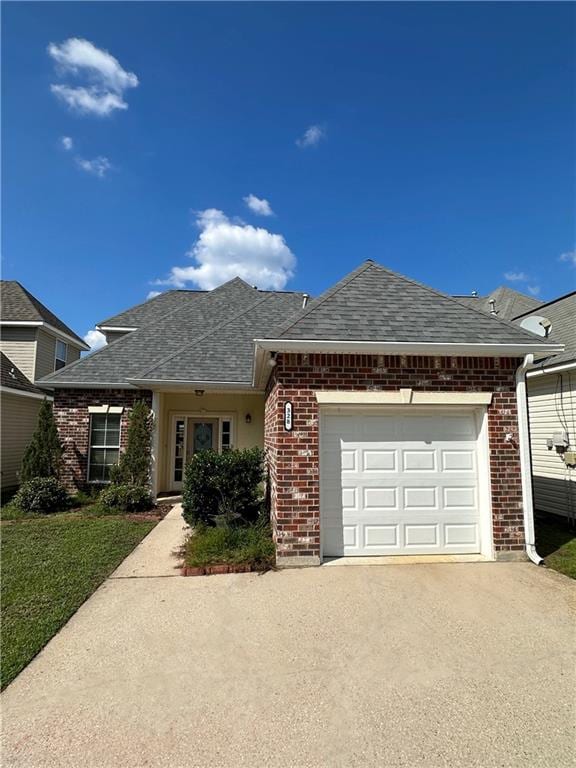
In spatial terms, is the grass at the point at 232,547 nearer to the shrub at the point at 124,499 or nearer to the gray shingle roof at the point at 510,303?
the shrub at the point at 124,499

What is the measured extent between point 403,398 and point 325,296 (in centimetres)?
219

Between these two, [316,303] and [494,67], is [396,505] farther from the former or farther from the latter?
[494,67]

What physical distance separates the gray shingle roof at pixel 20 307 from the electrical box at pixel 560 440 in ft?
59.8

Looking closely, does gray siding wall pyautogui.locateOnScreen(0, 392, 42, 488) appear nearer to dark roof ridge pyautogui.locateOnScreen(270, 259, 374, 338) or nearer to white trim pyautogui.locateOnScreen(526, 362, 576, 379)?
dark roof ridge pyautogui.locateOnScreen(270, 259, 374, 338)

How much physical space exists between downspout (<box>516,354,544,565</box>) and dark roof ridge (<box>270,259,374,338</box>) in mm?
3160

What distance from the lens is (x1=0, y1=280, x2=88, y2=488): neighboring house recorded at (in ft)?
43.3

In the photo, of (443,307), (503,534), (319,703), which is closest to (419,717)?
(319,703)

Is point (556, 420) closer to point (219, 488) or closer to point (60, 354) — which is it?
point (219, 488)

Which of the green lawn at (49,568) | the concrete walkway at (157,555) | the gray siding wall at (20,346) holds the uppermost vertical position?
the gray siding wall at (20,346)

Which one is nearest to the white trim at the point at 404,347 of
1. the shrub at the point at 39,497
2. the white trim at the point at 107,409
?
the white trim at the point at 107,409

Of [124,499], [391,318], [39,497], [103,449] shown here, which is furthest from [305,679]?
[103,449]

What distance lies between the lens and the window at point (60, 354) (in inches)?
702

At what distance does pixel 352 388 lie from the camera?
5898 mm

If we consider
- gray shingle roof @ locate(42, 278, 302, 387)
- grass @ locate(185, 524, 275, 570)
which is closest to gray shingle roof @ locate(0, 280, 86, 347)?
gray shingle roof @ locate(42, 278, 302, 387)
